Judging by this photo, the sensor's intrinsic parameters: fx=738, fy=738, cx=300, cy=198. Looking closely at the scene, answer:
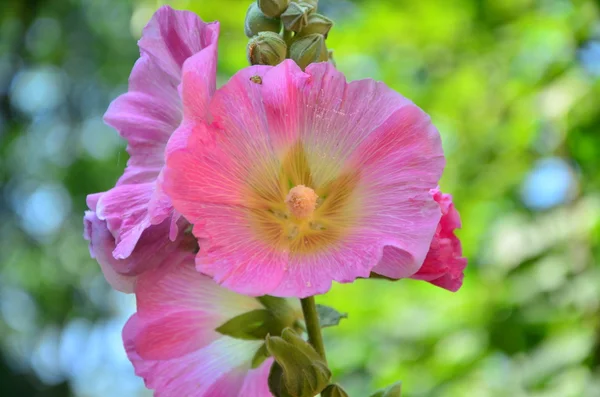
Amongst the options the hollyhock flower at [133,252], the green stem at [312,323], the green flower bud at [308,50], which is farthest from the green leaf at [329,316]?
the green flower bud at [308,50]

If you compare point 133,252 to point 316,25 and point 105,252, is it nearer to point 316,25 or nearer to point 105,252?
point 105,252

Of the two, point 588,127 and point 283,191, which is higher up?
point 283,191

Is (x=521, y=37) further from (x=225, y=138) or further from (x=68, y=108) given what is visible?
(x=68, y=108)

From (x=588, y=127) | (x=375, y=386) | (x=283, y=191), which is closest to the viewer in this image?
(x=283, y=191)

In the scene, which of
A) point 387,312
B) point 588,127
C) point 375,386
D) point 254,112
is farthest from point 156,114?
point 588,127

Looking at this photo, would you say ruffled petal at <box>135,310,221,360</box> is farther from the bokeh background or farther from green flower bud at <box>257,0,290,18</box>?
green flower bud at <box>257,0,290,18</box>

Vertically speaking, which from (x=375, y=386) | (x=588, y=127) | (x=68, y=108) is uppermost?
(x=588, y=127)

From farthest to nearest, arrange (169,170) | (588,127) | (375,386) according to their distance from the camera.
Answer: (588,127) < (375,386) < (169,170)
